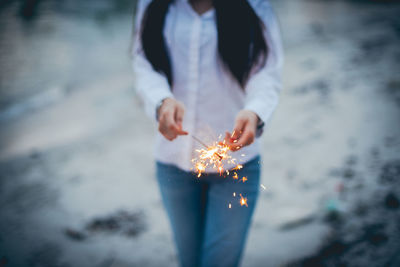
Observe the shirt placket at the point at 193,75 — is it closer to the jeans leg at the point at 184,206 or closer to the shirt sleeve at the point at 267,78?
the jeans leg at the point at 184,206

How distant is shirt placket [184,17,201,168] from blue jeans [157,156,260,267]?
0.23 m

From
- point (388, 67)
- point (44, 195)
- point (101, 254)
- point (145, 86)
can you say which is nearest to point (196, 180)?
point (145, 86)

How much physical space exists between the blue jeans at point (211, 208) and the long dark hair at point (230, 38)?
66 centimetres

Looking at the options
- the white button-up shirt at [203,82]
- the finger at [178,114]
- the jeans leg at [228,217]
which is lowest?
the jeans leg at [228,217]

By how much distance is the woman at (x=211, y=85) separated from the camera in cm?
159

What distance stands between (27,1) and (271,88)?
1094 inches

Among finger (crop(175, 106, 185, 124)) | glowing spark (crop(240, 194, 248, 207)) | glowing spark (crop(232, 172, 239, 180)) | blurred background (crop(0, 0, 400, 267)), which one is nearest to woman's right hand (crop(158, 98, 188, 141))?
finger (crop(175, 106, 185, 124))

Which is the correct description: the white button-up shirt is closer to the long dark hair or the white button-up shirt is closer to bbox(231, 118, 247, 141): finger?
the long dark hair

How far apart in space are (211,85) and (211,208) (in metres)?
0.88

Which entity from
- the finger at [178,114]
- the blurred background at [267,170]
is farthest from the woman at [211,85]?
the blurred background at [267,170]

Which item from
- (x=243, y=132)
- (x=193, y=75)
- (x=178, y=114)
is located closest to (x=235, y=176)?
(x=243, y=132)

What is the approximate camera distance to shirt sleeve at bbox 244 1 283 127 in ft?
5.06

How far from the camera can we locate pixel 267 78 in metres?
1.64

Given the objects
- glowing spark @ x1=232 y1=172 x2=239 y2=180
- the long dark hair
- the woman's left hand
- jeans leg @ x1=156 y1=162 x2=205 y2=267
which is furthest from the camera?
jeans leg @ x1=156 y1=162 x2=205 y2=267
